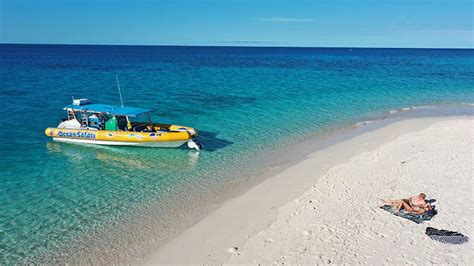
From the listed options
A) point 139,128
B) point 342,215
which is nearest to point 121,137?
point 139,128

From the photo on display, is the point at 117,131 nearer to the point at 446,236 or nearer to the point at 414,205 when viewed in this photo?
the point at 414,205

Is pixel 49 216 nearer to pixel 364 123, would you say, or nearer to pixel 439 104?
pixel 364 123

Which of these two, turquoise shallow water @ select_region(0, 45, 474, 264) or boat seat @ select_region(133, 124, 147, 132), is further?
boat seat @ select_region(133, 124, 147, 132)

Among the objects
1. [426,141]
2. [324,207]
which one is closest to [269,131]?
[426,141]

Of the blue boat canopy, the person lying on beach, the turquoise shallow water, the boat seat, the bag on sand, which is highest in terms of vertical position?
the blue boat canopy

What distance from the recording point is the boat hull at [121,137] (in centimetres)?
1788

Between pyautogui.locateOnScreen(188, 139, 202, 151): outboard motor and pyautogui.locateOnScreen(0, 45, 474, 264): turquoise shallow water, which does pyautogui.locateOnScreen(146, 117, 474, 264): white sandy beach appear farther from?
pyautogui.locateOnScreen(188, 139, 202, 151): outboard motor

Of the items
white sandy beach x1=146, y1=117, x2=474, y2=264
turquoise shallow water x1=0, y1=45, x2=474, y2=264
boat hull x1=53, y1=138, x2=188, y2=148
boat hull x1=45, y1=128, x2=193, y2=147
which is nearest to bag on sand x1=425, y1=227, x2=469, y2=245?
white sandy beach x1=146, y1=117, x2=474, y2=264

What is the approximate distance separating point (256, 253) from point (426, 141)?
13.2m

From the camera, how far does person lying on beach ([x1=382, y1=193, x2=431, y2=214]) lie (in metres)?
10.5

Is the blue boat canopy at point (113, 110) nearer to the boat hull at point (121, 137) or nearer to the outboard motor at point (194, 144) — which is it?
the boat hull at point (121, 137)

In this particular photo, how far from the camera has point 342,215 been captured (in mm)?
10766

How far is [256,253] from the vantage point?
29.9 feet

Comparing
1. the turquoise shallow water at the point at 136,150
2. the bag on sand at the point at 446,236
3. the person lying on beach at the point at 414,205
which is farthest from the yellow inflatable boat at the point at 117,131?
the bag on sand at the point at 446,236
